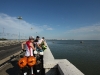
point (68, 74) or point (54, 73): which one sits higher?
point (68, 74)

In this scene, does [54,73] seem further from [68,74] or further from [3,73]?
[3,73]

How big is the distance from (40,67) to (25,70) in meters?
0.78

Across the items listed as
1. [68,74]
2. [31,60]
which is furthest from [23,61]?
[68,74]

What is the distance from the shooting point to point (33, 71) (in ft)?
17.5

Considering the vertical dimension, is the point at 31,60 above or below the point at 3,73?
above

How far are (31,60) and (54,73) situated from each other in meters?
1.08

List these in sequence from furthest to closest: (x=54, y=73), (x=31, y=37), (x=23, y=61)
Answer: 1. (x=31, y=37)
2. (x=23, y=61)
3. (x=54, y=73)

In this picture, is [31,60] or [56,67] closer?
[56,67]

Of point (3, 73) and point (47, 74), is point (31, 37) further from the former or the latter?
point (3, 73)

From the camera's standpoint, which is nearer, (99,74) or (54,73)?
(54,73)

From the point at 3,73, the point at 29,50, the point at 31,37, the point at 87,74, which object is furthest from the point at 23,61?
the point at 87,74

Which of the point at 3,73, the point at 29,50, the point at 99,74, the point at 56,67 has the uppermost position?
the point at 29,50

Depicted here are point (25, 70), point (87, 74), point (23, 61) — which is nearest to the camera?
point (23, 61)

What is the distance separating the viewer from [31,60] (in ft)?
15.1
